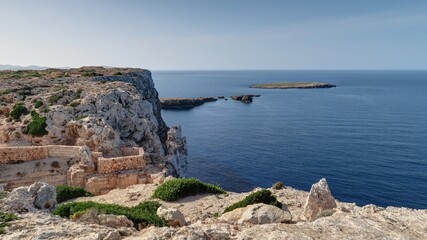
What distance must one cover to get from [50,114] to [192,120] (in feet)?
223

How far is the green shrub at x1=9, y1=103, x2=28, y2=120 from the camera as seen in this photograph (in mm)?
30609

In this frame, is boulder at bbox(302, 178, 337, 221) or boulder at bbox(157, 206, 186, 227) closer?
boulder at bbox(157, 206, 186, 227)

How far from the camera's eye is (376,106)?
10981 cm

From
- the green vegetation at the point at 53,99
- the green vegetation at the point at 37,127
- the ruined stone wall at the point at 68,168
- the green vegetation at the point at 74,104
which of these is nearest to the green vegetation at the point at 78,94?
the green vegetation at the point at 53,99

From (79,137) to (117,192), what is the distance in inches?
340

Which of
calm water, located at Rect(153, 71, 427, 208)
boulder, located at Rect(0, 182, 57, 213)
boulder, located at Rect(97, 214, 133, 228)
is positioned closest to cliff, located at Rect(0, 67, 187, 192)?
boulder, located at Rect(0, 182, 57, 213)

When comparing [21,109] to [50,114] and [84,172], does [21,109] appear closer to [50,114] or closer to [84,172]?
[50,114]

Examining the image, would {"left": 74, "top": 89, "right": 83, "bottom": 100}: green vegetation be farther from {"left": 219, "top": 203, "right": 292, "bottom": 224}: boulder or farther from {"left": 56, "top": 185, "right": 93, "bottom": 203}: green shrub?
{"left": 219, "top": 203, "right": 292, "bottom": 224}: boulder

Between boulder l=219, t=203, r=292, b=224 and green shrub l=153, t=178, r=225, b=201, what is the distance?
676 cm

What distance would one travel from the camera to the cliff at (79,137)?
79.5ft

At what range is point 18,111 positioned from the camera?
1216 inches

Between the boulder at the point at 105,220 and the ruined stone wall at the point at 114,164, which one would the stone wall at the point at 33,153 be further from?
the boulder at the point at 105,220

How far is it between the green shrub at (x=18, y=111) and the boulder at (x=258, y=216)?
24.9 m

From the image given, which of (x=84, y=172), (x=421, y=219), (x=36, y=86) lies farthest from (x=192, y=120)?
(x=421, y=219)
